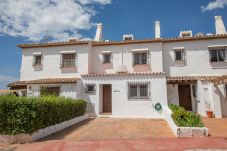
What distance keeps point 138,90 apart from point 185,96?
5398 mm

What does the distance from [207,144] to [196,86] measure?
11077mm

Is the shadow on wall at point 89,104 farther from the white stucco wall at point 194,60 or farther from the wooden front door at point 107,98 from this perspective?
the white stucco wall at point 194,60

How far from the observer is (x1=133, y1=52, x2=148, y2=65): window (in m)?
→ 20.3

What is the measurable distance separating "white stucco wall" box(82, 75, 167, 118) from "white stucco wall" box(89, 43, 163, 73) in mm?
2850

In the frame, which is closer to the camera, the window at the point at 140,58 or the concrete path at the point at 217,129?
the concrete path at the point at 217,129

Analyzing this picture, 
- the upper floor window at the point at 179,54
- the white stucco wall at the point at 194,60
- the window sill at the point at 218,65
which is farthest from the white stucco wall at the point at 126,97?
the window sill at the point at 218,65

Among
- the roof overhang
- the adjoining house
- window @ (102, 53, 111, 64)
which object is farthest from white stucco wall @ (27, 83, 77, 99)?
the roof overhang

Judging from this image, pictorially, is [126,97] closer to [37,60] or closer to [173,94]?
[173,94]

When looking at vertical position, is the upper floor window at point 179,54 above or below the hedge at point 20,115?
above

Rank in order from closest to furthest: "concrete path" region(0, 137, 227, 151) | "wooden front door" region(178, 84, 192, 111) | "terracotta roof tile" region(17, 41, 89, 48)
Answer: "concrete path" region(0, 137, 227, 151) < "wooden front door" region(178, 84, 192, 111) < "terracotta roof tile" region(17, 41, 89, 48)

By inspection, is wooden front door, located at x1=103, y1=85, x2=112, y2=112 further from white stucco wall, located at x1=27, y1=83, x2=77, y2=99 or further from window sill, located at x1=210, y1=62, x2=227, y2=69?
window sill, located at x1=210, y1=62, x2=227, y2=69

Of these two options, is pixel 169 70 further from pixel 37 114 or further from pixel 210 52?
pixel 37 114

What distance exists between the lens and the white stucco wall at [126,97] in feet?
55.2

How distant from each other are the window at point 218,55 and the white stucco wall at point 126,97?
6.29 meters
